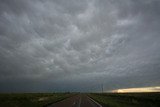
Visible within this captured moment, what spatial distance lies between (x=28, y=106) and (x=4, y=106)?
413 cm

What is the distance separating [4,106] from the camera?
19.2 m

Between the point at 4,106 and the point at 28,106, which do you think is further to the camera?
the point at 28,106

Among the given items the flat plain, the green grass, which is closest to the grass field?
the flat plain

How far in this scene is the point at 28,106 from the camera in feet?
75.5

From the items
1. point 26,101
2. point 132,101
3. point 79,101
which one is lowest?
point 26,101

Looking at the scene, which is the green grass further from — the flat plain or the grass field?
the grass field

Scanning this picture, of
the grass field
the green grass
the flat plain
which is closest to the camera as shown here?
the green grass

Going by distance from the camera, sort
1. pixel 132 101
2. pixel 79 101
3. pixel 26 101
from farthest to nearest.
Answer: pixel 79 101
pixel 132 101
pixel 26 101

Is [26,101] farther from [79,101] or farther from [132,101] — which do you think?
[132,101]

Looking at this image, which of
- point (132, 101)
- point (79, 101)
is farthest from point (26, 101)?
point (132, 101)

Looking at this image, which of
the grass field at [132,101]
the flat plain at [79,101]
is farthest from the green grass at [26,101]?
the grass field at [132,101]

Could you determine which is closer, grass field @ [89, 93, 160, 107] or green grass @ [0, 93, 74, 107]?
green grass @ [0, 93, 74, 107]

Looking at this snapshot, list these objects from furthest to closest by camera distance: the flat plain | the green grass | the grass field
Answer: the grass field
the flat plain
the green grass

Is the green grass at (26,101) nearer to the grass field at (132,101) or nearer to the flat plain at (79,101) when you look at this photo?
the flat plain at (79,101)
